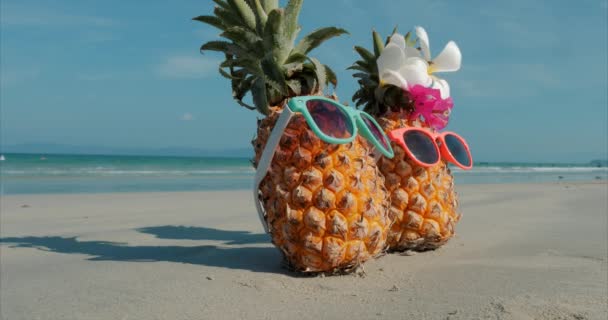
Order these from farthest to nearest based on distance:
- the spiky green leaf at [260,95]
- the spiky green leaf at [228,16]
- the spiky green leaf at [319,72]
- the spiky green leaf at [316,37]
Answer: the spiky green leaf at [228,16]
the spiky green leaf at [316,37]
the spiky green leaf at [260,95]
the spiky green leaf at [319,72]

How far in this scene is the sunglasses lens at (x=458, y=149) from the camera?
4887mm

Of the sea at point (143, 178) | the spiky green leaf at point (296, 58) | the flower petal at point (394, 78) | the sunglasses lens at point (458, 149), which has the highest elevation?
the spiky green leaf at point (296, 58)

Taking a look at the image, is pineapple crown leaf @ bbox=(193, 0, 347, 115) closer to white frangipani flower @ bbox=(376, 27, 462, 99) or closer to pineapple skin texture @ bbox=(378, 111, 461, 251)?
white frangipani flower @ bbox=(376, 27, 462, 99)

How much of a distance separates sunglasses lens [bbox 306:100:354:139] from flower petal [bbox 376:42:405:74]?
3.95ft

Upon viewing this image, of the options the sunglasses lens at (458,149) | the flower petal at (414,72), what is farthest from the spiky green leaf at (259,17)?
the sunglasses lens at (458,149)

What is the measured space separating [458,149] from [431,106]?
577 millimetres

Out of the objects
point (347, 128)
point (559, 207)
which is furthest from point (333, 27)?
point (559, 207)

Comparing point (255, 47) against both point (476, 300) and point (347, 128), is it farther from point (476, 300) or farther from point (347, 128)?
point (476, 300)

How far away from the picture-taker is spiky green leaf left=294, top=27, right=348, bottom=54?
13.0ft

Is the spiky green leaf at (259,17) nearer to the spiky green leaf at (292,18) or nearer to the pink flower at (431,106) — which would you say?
the spiky green leaf at (292,18)

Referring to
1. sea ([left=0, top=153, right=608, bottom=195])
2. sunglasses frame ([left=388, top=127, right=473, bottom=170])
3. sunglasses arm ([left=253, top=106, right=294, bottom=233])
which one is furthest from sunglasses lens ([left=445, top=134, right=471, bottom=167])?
sea ([left=0, top=153, right=608, bottom=195])

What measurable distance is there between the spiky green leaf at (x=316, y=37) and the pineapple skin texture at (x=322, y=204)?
73cm

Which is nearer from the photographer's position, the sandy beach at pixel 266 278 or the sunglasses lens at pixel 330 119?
the sandy beach at pixel 266 278

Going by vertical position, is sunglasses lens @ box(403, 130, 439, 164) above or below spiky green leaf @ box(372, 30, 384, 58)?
below
